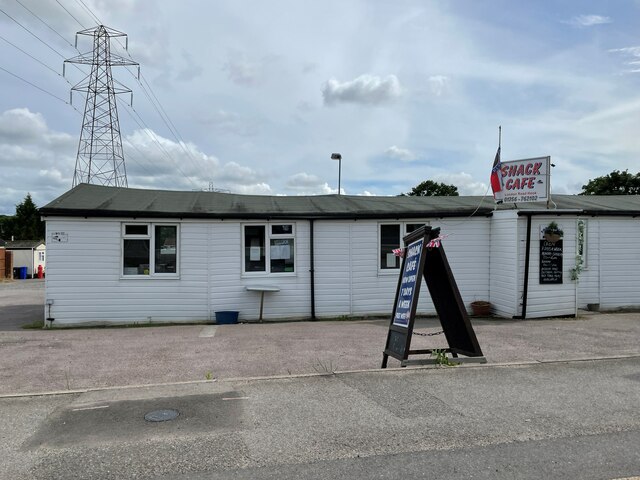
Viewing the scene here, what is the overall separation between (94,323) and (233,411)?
851cm

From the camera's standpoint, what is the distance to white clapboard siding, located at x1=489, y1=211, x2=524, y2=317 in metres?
13.0

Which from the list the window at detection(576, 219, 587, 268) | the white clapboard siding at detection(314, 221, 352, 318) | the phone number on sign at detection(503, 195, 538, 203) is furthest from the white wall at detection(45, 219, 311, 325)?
the window at detection(576, 219, 587, 268)

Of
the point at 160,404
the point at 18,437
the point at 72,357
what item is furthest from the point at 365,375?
the point at 72,357

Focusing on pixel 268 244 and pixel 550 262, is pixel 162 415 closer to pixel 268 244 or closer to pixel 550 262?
pixel 268 244

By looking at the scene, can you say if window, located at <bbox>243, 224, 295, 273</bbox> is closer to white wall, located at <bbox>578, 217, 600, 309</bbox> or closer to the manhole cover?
the manhole cover

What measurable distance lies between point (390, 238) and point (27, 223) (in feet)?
195

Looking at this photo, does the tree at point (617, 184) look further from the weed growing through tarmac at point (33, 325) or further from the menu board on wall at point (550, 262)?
the weed growing through tarmac at point (33, 325)

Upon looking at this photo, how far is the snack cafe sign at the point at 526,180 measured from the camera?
43.3 feet

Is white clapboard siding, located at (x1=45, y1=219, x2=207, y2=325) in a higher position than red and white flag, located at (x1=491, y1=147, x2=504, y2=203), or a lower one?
lower

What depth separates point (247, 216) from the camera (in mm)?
13383

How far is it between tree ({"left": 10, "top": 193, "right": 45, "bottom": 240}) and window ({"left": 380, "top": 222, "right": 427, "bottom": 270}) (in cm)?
5788

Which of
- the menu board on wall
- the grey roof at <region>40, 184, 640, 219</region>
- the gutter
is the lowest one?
the menu board on wall

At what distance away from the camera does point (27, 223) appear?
6059cm

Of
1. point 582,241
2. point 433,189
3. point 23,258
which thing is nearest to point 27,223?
point 23,258
